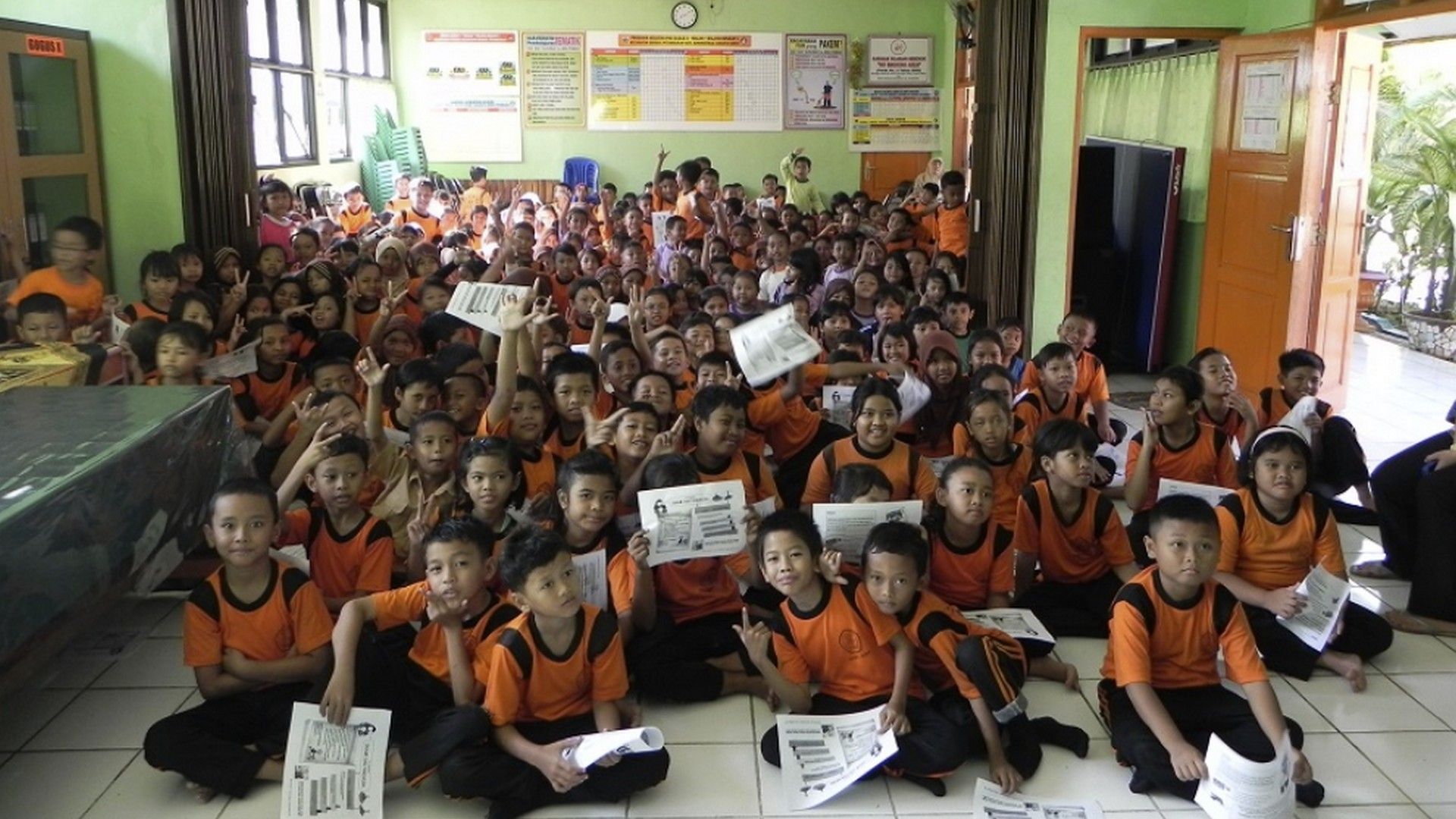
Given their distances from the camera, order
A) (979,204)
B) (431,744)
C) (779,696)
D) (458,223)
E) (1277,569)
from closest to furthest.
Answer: (431,744), (779,696), (1277,569), (979,204), (458,223)

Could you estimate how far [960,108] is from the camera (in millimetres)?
10445

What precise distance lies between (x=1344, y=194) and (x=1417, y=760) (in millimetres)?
3454

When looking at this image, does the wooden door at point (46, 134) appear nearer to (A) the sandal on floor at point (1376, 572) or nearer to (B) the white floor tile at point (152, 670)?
(B) the white floor tile at point (152, 670)

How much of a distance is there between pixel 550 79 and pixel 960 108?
148 inches

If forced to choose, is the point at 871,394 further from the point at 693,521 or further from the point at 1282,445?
the point at 1282,445

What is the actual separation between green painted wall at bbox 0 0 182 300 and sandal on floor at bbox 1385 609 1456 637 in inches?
201

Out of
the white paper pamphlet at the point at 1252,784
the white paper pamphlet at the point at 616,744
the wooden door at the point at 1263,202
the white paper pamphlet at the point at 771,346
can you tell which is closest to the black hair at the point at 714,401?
the white paper pamphlet at the point at 771,346

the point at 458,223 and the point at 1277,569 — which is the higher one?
the point at 458,223

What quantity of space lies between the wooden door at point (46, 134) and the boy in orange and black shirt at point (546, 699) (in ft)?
11.2

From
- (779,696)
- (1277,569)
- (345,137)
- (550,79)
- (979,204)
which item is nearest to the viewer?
(779,696)

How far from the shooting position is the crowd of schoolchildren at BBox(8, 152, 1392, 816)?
8.73 ft

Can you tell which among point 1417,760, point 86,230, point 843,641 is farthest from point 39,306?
point 1417,760

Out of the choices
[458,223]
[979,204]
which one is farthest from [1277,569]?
[458,223]

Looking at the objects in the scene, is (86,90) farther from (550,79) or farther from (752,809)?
(550,79)
